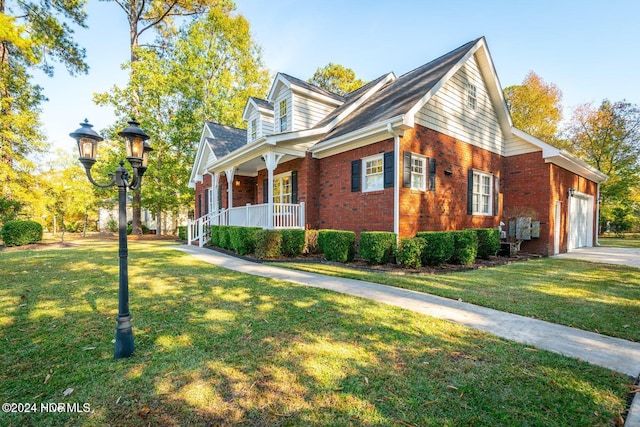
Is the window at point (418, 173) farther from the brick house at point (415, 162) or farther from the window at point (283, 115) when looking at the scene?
the window at point (283, 115)

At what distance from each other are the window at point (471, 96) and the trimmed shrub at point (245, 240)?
9.47 metres

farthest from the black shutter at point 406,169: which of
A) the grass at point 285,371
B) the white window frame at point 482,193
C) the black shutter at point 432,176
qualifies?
the grass at point 285,371

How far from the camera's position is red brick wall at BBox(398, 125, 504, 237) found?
852 centimetres

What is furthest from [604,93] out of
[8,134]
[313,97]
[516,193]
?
[8,134]

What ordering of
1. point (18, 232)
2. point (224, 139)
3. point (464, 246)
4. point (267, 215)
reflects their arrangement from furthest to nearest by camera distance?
1. point (224, 139)
2. point (18, 232)
3. point (267, 215)
4. point (464, 246)

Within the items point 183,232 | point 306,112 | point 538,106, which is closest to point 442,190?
point 306,112

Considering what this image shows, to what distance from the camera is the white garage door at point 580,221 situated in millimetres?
13180

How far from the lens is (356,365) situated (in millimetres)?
2656

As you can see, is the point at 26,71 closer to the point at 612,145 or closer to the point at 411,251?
the point at 411,251

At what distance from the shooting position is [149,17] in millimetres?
21500

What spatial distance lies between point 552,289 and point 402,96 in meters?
7.34

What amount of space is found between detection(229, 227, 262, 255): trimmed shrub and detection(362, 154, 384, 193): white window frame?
4028 millimetres

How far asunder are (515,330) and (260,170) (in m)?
12.3

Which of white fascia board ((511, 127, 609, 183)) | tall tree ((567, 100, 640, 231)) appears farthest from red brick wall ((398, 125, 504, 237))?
tall tree ((567, 100, 640, 231))
